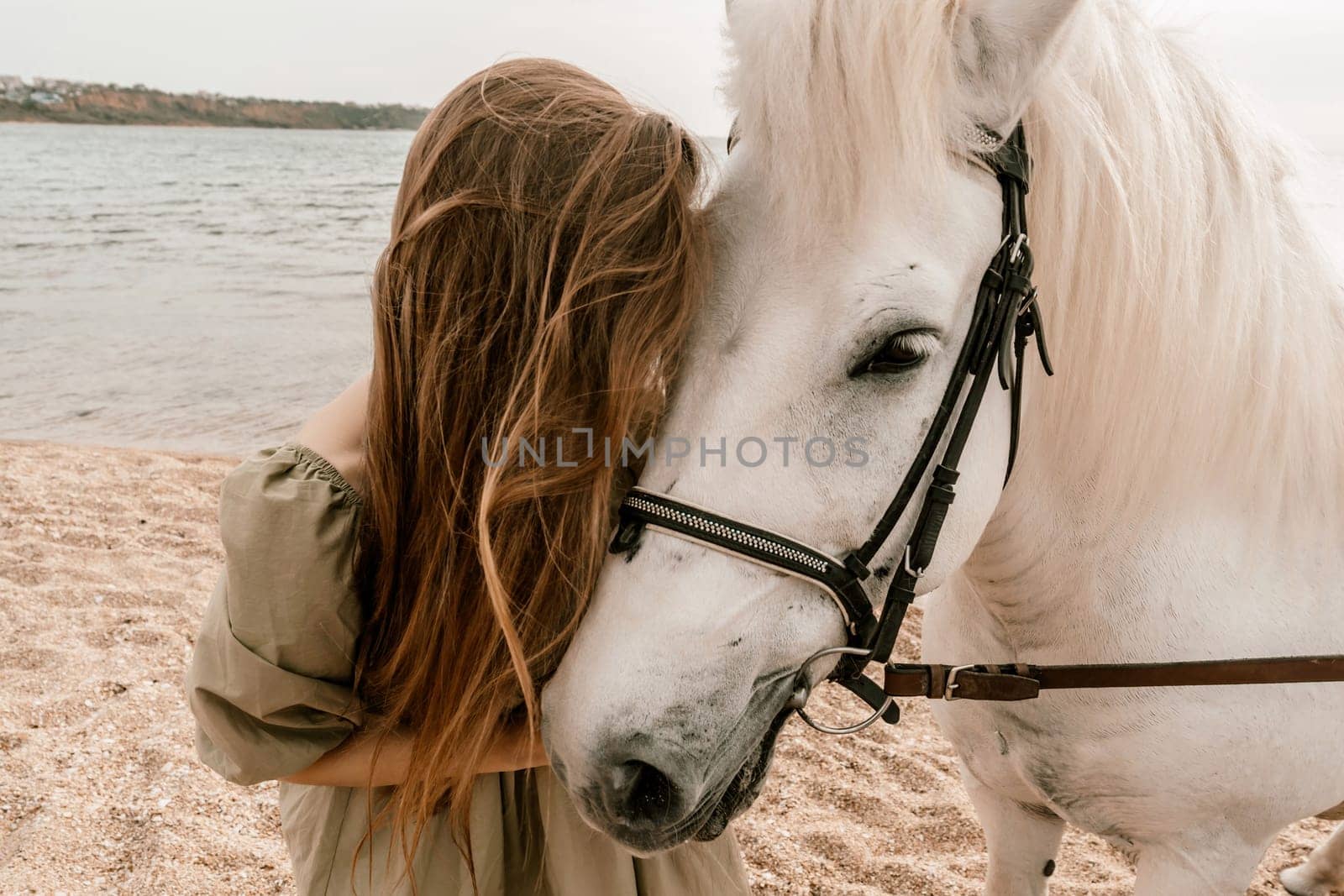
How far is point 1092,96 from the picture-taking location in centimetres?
115

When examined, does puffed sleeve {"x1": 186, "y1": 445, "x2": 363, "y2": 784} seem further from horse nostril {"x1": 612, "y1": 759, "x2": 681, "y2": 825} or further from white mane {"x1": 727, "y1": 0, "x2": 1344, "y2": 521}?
white mane {"x1": 727, "y1": 0, "x2": 1344, "y2": 521}

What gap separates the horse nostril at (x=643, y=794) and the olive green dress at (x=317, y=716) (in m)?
0.30

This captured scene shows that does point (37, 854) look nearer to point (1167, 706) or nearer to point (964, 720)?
point (964, 720)

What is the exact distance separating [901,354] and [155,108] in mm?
70075

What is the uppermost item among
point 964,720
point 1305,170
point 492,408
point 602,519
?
point 1305,170

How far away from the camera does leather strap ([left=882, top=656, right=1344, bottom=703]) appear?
123 centimetres

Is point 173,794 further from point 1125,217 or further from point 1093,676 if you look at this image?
point 1125,217

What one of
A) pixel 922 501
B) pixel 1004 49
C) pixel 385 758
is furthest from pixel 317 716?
pixel 1004 49

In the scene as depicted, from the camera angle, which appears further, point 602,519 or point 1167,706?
point 1167,706

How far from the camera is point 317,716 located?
117 centimetres

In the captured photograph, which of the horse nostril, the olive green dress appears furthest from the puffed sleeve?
the horse nostril

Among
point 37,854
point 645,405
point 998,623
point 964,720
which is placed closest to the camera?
point 645,405

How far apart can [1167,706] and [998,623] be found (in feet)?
0.85

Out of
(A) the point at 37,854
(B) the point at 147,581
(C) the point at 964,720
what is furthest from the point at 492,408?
(B) the point at 147,581
